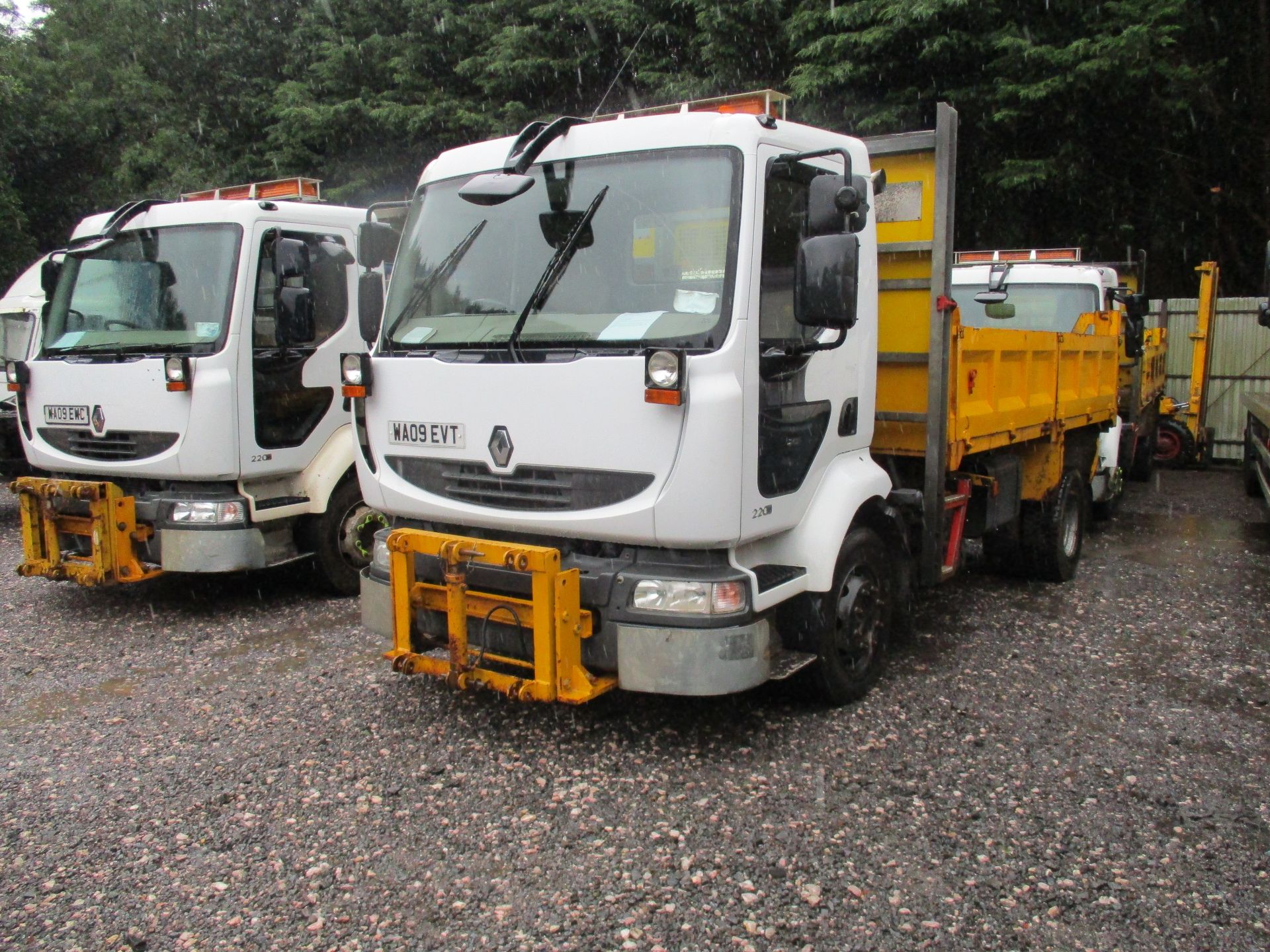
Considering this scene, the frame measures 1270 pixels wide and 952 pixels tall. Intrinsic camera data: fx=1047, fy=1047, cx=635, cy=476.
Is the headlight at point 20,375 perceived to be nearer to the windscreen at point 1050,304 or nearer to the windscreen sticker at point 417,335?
the windscreen sticker at point 417,335

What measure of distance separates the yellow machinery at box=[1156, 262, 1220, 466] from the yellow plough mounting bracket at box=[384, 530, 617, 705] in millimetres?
11879

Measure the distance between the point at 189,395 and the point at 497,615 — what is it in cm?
293

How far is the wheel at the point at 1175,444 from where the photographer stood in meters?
13.8

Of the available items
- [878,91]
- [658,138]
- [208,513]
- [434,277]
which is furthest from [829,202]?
[878,91]

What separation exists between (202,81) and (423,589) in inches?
950

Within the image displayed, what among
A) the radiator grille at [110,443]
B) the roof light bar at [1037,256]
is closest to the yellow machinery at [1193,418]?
the roof light bar at [1037,256]

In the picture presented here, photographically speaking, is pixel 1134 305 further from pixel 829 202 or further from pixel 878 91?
pixel 829 202

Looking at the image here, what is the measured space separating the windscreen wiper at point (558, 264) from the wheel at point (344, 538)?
9.69 ft

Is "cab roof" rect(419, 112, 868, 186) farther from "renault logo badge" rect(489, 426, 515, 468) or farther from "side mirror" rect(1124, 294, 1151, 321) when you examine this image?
"side mirror" rect(1124, 294, 1151, 321)

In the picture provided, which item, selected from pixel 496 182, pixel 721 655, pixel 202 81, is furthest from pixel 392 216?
pixel 202 81

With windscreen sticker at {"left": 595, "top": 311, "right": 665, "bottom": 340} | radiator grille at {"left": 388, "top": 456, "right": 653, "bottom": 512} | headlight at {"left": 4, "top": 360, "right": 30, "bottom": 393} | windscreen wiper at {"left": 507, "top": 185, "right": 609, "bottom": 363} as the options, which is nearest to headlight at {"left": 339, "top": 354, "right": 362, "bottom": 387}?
radiator grille at {"left": 388, "top": 456, "right": 653, "bottom": 512}

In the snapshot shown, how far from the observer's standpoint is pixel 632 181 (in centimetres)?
415

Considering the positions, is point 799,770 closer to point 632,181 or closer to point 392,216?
point 632,181

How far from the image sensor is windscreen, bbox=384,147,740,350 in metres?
3.97
